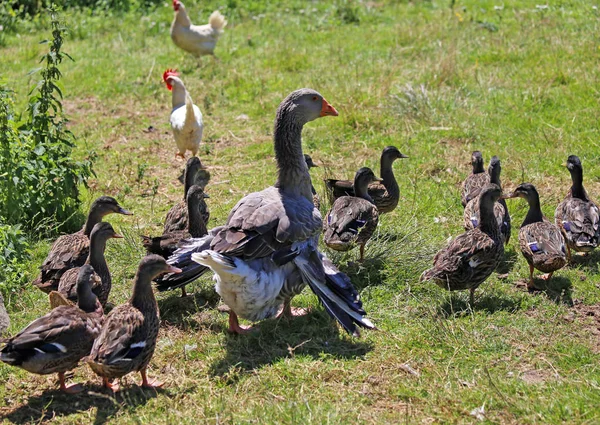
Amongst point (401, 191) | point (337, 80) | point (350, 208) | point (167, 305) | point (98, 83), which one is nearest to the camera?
point (167, 305)

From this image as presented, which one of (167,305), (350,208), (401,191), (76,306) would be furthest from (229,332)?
(401,191)

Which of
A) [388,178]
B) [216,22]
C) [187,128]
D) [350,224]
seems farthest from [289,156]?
[216,22]

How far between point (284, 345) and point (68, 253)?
7.60 ft

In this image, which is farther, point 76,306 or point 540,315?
point 540,315

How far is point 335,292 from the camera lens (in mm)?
6688

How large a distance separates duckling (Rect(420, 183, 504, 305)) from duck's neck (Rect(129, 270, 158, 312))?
2445 mm

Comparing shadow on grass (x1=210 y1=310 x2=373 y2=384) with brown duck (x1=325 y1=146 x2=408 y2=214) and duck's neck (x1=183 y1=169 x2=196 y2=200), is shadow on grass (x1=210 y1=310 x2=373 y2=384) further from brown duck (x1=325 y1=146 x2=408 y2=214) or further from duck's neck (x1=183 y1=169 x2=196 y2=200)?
duck's neck (x1=183 y1=169 x2=196 y2=200)

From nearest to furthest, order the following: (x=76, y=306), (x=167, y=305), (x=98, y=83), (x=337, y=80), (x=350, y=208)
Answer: (x=76, y=306), (x=167, y=305), (x=350, y=208), (x=337, y=80), (x=98, y=83)

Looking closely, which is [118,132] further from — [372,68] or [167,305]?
[167,305]

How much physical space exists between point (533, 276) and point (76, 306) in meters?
4.23

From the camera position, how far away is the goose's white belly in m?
6.38

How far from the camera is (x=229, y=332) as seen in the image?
687 centimetres

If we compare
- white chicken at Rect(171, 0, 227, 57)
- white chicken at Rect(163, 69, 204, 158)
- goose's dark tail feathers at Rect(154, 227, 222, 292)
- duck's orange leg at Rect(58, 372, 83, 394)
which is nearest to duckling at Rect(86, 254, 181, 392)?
duck's orange leg at Rect(58, 372, 83, 394)

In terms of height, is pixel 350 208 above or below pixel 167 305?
above
